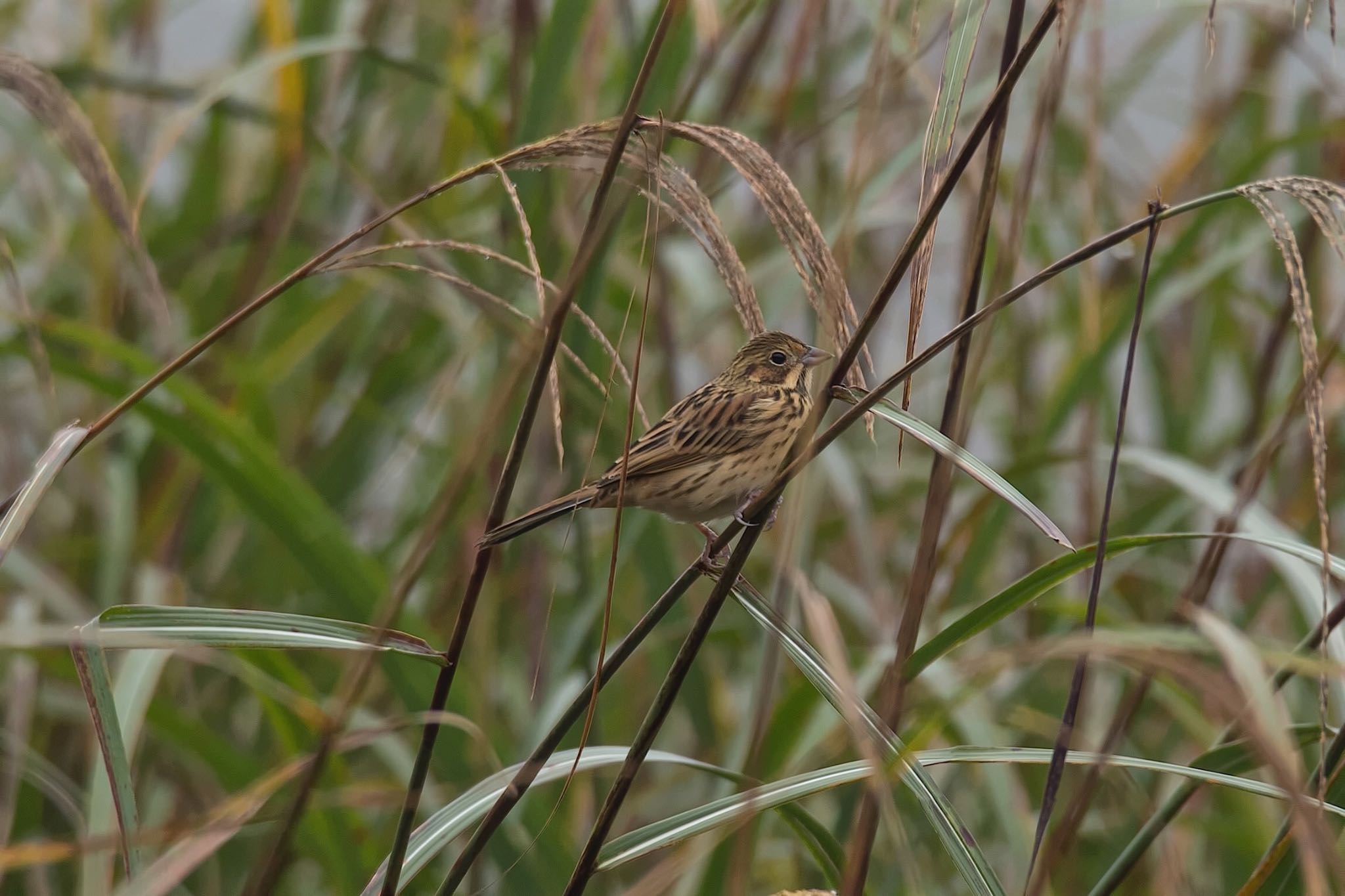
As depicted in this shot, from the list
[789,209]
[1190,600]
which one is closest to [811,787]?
[789,209]

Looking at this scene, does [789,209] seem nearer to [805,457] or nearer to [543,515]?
[805,457]

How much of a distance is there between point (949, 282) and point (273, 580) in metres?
2.60

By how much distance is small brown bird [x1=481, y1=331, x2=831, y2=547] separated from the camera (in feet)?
7.14

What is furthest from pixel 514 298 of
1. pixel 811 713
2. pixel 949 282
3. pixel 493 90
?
pixel 949 282

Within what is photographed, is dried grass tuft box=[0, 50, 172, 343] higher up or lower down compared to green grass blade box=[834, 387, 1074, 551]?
higher up

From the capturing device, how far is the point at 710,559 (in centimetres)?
149

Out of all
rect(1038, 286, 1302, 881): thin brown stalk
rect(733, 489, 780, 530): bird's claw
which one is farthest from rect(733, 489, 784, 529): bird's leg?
rect(1038, 286, 1302, 881): thin brown stalk

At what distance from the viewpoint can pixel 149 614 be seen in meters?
1.12

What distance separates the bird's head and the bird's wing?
0.35ft

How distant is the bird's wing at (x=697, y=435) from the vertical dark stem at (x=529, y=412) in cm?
98

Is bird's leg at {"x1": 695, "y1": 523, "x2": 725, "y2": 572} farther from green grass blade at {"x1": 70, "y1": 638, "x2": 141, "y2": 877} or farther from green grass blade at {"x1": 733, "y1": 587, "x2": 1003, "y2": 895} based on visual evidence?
green grass blade at {"x1": 70, "y1": 638, "x2": 141, "y2": 877}

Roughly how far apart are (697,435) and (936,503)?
2.86 feet

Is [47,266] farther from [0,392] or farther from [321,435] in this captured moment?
[321,435]

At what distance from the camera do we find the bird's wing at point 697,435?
7.22 feet
